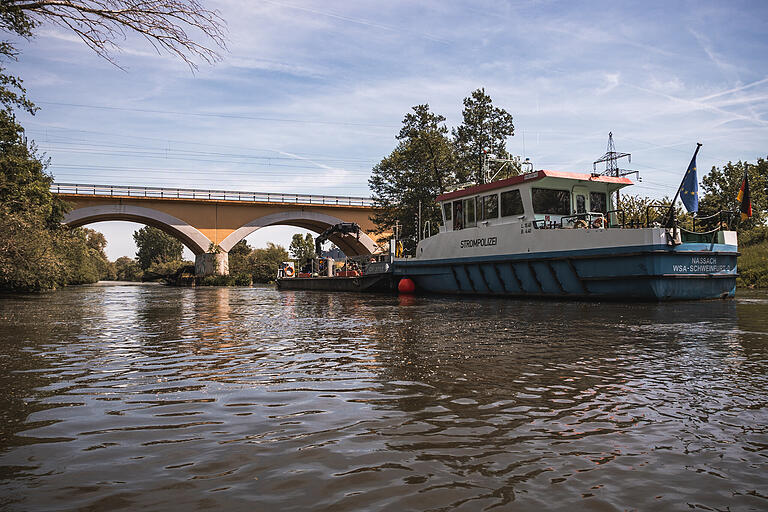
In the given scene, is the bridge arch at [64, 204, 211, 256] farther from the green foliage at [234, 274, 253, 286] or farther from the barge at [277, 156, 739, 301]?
the barge at [277, 156, 739, 301]

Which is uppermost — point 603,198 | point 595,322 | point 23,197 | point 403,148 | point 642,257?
point 403,148

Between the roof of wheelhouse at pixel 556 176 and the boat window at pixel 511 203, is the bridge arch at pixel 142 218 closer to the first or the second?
the roof of wheelhouse at pixel 556 176

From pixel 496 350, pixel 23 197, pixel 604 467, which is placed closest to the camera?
pixel 604 467

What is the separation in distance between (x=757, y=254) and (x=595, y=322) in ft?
75.3

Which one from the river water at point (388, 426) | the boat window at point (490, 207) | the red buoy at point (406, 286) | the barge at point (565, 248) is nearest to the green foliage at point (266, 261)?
the red buoy at point (406, 286)

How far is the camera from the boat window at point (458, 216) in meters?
19.6

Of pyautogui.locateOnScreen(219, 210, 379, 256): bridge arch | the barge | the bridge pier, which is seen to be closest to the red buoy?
the barge

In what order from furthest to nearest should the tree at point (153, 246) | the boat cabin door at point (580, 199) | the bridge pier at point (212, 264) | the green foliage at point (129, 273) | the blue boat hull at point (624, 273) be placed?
1. the tree at point (153, 246)
2. the green foliage at point (129, 273)
3. the bridge pier at point (212, 264)
4. the boat cabin door at point (580, 199)
5. the blue boat hull at point (624, 273)

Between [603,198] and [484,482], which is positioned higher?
[603,198]

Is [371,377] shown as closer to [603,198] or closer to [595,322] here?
[595,322]

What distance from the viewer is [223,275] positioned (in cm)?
4516

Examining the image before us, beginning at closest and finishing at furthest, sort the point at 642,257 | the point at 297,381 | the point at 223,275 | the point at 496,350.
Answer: the point at 297,381
the point at 496,350
the point at 642,257
the point at 223,275

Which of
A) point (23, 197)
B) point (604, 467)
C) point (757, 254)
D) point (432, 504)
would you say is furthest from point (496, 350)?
point (757, 254)

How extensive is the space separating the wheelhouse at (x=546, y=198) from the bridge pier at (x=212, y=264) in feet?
101
